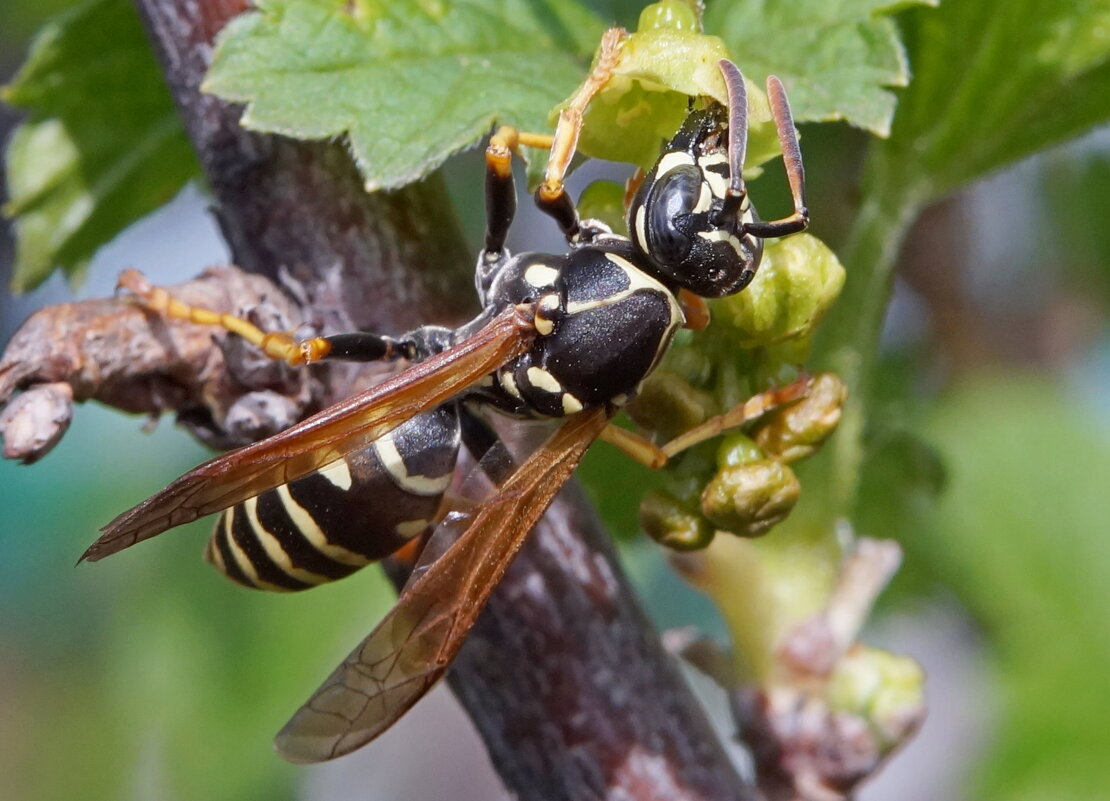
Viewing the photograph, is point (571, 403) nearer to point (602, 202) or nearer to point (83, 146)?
point (602, 202)

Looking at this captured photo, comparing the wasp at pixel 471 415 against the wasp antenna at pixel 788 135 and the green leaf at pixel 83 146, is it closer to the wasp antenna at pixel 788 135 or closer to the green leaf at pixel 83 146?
the wasp antenna at pixel 788 135

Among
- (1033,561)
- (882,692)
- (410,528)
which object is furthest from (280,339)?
(1033,561)

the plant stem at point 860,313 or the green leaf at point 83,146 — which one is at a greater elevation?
the green leaf at point 83,146

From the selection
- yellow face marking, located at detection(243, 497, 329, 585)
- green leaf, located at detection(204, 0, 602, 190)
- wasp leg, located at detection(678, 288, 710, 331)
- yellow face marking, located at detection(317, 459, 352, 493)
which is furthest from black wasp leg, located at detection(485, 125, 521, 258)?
yellow face marking, located at detection(243, 497, 329, 585)

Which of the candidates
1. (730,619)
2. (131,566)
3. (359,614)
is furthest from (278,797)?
(730,619)

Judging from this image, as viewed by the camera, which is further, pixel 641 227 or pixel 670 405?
pixel 641 227

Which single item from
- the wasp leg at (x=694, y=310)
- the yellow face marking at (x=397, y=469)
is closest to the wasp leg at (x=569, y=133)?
the wasp leg at (x=694, y=310)
